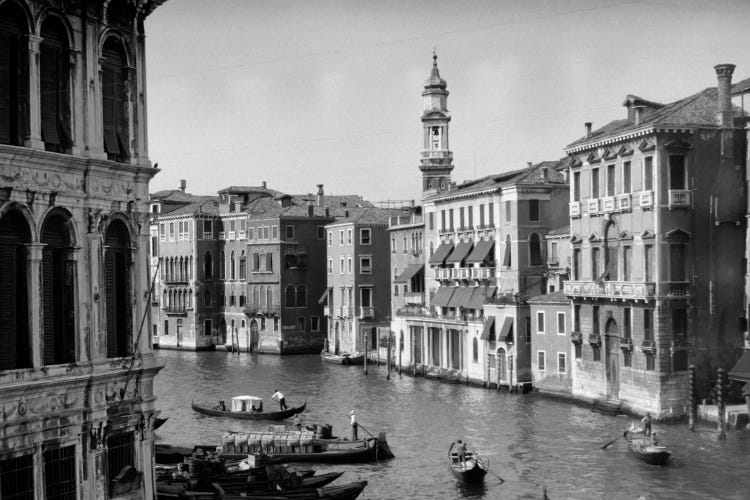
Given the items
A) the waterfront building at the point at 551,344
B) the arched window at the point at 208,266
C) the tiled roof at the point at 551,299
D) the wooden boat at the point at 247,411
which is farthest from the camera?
Answer: the arched window at the point at 208,266

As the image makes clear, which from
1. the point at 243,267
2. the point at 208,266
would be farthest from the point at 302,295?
the point at 208,266

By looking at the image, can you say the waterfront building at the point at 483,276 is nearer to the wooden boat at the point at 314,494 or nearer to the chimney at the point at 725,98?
the chimney at the point at 725,98

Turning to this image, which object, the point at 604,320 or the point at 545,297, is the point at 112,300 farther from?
the point at 545,297

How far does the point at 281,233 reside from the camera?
65.5 m

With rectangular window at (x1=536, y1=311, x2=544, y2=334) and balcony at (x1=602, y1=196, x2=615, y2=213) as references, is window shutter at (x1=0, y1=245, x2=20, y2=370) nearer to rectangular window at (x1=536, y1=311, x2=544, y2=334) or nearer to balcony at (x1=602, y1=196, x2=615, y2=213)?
balcony at (x1=602, y1=196, x2=615, y2=213)

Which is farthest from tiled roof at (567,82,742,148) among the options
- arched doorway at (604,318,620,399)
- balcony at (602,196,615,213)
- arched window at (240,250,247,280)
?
arched window at (240,250,247,280)

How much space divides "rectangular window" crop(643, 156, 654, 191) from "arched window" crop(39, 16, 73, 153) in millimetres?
24396

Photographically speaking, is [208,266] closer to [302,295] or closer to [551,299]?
[302,295]

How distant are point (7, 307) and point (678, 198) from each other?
25.5 meters

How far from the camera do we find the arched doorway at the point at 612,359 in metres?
36.3

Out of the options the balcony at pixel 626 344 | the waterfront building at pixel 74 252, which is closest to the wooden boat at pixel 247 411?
the balcony at pixel 626 344

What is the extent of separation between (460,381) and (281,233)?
2150 centimetres

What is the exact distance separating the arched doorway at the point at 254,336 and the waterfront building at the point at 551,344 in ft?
88.9

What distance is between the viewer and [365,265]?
61656 millimetres
